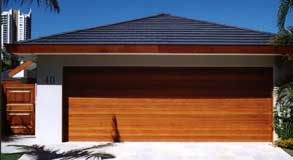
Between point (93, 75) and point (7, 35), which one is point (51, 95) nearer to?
point (93, 75)

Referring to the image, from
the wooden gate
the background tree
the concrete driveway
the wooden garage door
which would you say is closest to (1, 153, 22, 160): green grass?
the concrete driveway

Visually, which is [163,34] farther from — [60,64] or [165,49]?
[60,64]

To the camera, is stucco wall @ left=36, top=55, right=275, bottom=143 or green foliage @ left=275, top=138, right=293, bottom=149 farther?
stucco wall @ left=36, top=55, right=275, bottom=143

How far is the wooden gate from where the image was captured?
1298 cm

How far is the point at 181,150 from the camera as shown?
10227mm

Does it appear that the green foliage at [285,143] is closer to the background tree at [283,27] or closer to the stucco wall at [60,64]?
the stucco wall at [60,64]

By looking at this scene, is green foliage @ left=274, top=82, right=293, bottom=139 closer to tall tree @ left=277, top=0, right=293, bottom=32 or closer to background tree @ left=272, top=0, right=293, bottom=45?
background tree @ left=272, top=0, right=293, bottom=45

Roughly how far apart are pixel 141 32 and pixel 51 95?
3.36 meters

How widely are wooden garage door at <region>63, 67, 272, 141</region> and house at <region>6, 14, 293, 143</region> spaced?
0.08 ft

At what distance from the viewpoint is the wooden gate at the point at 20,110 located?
13.0m

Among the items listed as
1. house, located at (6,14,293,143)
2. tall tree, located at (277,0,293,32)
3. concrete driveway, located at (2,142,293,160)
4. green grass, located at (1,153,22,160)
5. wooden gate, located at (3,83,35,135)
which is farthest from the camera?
wooden gate, located at (3,83,35,135)

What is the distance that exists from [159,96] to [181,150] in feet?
6.61

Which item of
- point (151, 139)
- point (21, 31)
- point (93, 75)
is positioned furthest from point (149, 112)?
point (21, 31)

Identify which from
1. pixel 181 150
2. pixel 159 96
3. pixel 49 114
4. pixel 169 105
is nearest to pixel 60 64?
pixel 49 114
